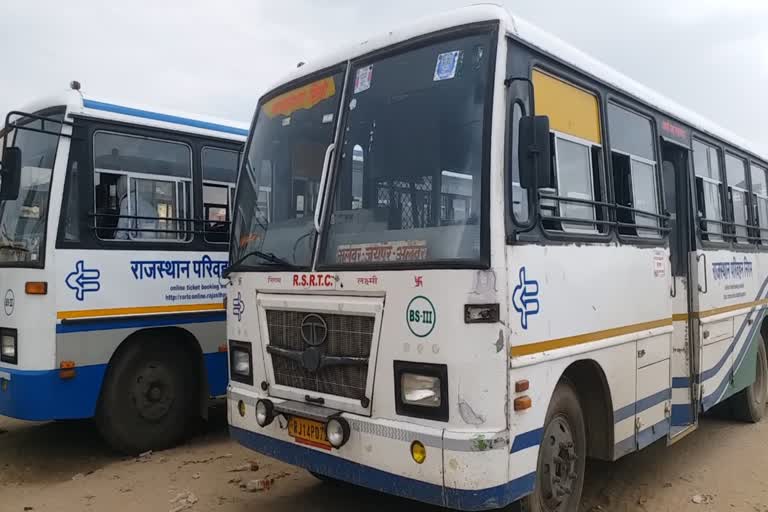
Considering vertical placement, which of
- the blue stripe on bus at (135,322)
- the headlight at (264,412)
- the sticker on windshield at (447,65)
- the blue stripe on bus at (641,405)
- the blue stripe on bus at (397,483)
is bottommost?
the blue stripe on bus at (397,483)

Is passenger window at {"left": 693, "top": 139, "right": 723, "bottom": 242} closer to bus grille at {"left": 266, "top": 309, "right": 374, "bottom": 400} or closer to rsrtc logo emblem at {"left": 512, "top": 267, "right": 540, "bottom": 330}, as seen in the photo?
rsrtc logo emblem at {"left": 512, "top": 267, "right": 540, "bottom": 330}

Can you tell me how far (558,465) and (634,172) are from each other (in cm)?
226

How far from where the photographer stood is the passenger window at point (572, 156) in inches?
153

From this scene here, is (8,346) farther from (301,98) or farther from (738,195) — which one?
(738,195)

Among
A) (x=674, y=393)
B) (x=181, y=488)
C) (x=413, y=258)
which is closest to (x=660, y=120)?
(x=674, y=393)

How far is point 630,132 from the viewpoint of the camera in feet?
16.3

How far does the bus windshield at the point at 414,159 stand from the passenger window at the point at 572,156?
516 mm

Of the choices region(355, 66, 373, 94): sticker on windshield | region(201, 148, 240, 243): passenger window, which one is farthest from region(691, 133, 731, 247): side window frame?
region(201, 148, 240, 243): passenger window

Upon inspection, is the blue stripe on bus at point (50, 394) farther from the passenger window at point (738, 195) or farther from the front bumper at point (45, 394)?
the passenger window at point (738, 195)

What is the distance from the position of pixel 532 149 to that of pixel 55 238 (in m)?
4.04

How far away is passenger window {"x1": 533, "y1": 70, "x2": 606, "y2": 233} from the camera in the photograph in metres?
3.90

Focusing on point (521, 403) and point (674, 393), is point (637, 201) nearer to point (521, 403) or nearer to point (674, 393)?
point (674, 393)

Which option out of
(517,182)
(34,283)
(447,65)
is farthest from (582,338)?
(34,283)

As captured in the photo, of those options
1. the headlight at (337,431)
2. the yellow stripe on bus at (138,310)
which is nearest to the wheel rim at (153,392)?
the yellow stripe on bus at (138,310)
